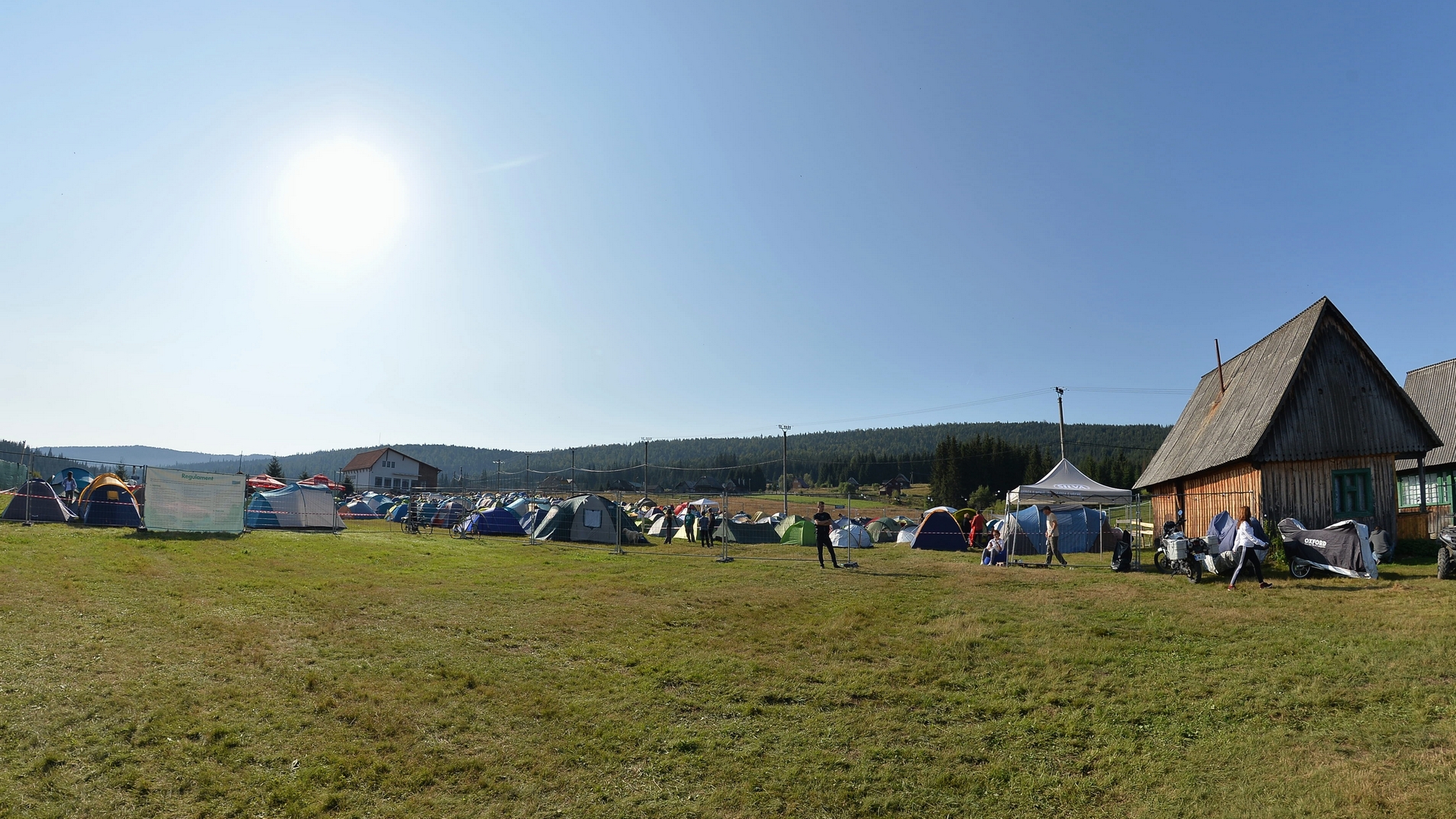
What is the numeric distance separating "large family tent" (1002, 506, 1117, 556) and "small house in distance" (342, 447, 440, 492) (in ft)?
295

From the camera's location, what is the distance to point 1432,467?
23422mm

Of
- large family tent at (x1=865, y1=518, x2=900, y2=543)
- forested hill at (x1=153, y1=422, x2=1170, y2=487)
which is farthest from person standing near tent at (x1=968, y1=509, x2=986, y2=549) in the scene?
forested hill at (x1=153, y1=422, x2=1170, y2=487)

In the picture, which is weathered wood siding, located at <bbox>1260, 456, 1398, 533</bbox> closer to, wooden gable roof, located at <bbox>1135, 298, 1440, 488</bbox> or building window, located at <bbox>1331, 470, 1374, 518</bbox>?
building window, located at <bbox>1331, 470, 1374, 518</bbox>

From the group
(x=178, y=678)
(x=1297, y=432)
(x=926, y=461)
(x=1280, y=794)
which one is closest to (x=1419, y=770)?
(x=1280, y=794)

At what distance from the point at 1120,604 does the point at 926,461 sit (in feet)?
370

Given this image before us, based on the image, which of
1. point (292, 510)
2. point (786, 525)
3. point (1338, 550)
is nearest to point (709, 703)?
point (1338, 550)

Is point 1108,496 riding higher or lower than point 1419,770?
higher

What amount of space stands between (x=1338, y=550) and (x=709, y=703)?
14.5 metres

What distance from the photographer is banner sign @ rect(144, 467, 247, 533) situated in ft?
71.2

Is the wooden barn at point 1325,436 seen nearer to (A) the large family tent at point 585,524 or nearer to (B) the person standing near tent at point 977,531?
(B) the person standing near tent at point 977,531

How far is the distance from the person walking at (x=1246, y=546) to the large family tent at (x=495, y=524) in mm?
28031

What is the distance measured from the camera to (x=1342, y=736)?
252 inches

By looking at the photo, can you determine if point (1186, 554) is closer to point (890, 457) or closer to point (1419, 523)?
point (1419, 523)

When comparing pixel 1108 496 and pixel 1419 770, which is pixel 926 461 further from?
pixel 1419 770
